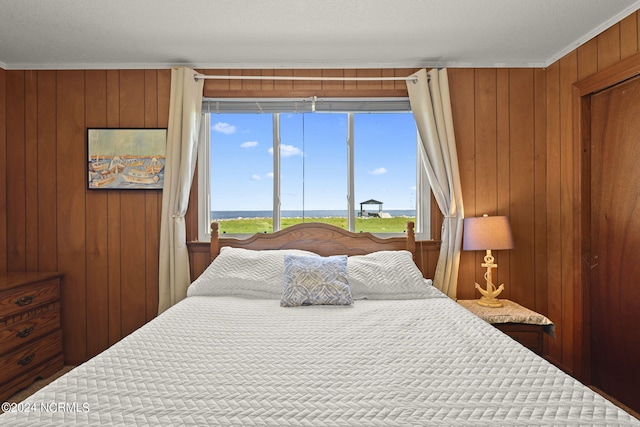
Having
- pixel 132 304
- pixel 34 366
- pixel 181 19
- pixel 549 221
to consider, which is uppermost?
pixel 181 19

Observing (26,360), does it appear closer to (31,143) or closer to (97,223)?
(97,223)

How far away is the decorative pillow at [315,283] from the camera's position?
2201 mm

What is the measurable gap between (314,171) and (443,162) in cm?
108

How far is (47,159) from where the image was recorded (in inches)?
116

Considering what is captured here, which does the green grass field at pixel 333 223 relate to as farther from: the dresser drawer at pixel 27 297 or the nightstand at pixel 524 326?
the dresser drawer at pixel 27 297

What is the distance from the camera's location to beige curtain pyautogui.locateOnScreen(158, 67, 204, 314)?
2.84 metres

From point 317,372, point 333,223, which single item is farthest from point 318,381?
point 333,223

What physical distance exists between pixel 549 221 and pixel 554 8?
157 centimetres

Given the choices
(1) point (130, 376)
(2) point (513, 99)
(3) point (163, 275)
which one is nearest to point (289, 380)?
(1) point (130, 376)

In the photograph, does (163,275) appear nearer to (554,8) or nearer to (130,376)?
(130,376)

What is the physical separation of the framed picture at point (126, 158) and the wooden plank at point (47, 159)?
0.31 m

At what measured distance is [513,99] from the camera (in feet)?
9.74

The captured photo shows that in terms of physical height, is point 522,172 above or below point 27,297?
above

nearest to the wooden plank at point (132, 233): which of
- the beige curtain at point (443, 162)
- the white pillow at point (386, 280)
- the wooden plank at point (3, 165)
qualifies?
the wooden plank at point (3, 165)
